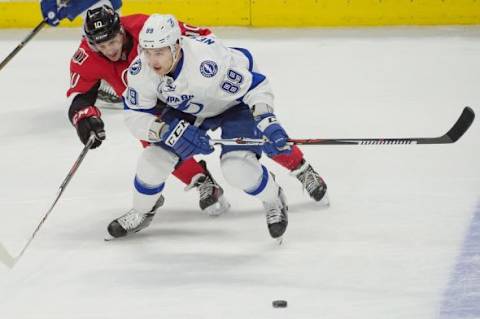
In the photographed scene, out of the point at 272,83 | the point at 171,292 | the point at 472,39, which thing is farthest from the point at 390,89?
the point at 171,292

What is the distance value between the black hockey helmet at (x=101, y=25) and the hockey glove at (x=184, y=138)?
1.77 ft

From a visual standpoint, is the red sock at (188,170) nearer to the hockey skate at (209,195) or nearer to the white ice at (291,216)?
the hockey skate at (209,195)

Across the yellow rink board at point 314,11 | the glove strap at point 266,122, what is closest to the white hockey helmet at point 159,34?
the glove strap at point 266,122

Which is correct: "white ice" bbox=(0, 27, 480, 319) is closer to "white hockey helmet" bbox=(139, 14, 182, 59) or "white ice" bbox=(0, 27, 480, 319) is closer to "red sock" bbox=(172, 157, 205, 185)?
"red sock" bbox=(172, 157, 205, 185)

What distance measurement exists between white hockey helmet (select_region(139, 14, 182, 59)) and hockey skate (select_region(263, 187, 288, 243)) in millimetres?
618

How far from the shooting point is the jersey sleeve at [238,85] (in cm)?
328

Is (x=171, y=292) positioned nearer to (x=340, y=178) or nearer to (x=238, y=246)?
(x=238, y=246)

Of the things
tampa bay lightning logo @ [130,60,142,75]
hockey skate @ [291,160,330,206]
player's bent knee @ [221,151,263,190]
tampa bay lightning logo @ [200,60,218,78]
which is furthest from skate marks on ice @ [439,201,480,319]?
tampa bay lightning logo @ [130,60,142,75]

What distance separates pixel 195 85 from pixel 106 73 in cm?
70

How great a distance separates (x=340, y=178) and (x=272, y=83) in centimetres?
157

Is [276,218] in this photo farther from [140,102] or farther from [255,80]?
[140,102]

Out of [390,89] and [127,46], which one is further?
[390,89]

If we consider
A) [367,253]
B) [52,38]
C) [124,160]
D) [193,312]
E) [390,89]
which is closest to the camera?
[193,312]

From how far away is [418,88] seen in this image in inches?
205
